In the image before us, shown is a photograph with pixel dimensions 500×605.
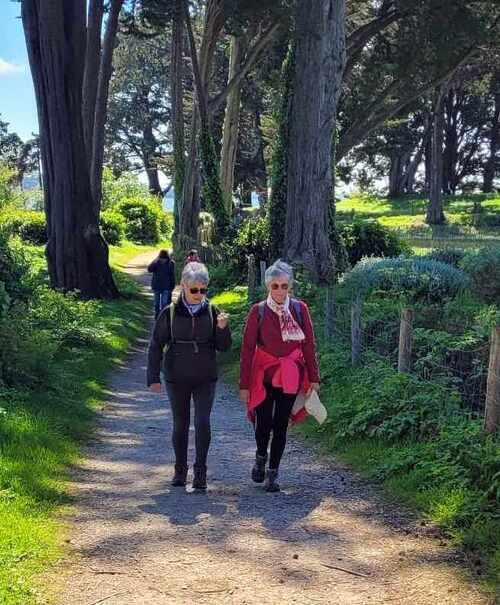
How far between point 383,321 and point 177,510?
5.21 metres

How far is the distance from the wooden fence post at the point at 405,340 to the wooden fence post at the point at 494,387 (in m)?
1.82

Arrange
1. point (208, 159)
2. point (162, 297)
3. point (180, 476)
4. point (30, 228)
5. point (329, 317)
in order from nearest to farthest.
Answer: point (180, 476) → point (329, 317) → point (162, 297) → point (208, 159) → point (30, 228)

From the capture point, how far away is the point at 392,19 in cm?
2342

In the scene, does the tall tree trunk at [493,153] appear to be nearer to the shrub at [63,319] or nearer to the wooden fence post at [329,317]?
the shrub at [63,319]

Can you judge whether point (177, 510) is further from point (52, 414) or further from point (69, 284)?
point (69, 284)

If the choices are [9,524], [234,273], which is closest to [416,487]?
[9,524]

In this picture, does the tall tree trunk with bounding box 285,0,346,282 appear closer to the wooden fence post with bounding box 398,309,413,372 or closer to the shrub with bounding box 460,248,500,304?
the shrub with bounding box 460,248,500,304

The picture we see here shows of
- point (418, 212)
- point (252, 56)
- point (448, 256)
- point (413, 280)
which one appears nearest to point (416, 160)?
point (418, 212)

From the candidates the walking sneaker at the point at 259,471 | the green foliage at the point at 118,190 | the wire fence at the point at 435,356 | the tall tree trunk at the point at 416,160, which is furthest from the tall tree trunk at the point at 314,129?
the tall tree trunk at the point at 416,160

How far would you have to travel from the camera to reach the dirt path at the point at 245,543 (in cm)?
428

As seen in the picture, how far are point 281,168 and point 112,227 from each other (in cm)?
2282

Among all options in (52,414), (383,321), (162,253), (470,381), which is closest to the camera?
(470,381)

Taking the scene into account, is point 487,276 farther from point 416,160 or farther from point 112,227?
point 416,160

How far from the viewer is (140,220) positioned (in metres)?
49.5
